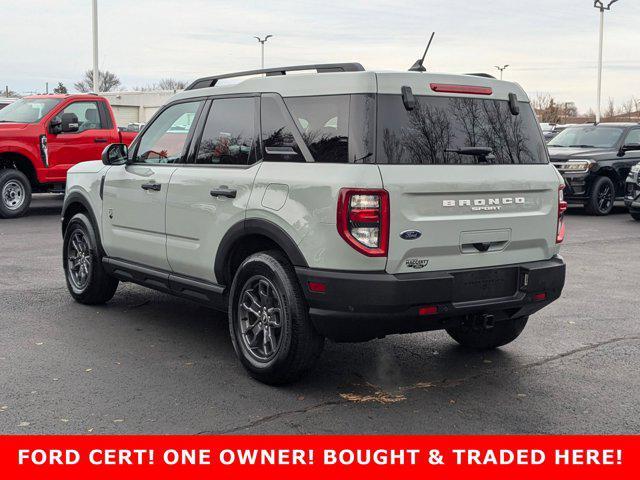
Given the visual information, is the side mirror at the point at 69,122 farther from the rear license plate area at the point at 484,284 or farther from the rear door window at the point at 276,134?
the rear license plate area at the point at 484,284

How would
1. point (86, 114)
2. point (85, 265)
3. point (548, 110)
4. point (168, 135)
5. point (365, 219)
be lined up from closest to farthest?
1. point (365, 219)
2. point (168, 135)
3. point (85, 265)
4. point (86, 114)
5. point (548, 110)

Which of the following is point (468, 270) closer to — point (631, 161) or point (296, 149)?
point (296, 149)

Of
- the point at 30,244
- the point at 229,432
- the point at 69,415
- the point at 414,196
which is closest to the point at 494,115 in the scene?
the point at 414,196

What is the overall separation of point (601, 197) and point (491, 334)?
38.9 ft

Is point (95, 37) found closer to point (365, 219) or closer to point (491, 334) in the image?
point (491, 334)

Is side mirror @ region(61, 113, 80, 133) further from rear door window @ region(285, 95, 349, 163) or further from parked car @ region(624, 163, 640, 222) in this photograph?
rear door window @ region(285, 95, 349, 163)

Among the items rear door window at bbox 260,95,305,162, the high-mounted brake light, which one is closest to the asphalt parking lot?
rear door window at bbox 260,95,305,162

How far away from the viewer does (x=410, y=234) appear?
472cm

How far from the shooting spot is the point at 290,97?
17.3 ft

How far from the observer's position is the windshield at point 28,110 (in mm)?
14883

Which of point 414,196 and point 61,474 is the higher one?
point 414,196


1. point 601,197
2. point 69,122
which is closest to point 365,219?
point 69,122

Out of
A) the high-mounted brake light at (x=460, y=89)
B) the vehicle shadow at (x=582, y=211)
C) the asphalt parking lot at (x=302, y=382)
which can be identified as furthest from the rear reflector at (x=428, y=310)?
the vehicle shadow at (x=582, y=211)

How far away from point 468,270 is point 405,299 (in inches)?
19.6
